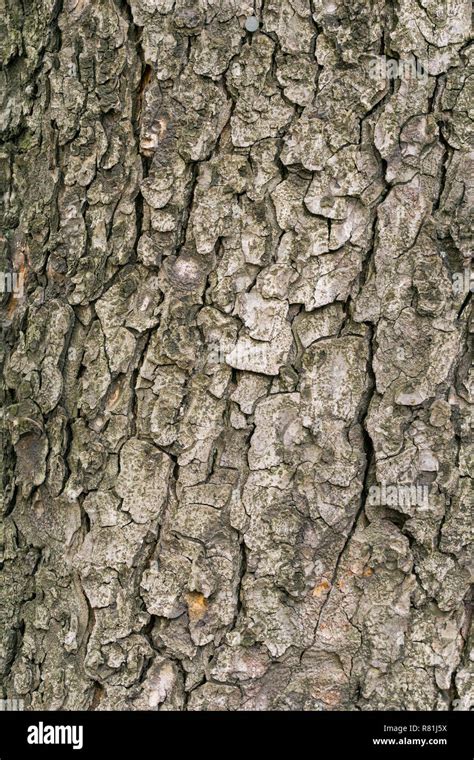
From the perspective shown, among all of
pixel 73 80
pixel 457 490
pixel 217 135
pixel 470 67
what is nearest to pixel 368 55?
pixel 470 67

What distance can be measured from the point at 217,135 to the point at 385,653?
1.12 meters

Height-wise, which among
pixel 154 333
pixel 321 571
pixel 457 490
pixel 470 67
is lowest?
pixel 321 571

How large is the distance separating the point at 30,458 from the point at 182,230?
625mm

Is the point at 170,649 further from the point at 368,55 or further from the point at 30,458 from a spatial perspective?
the point at 368,55

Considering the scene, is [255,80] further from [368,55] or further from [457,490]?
[457,490]

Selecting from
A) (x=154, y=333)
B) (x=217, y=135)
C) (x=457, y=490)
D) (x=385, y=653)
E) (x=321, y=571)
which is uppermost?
(x=217, y=135)

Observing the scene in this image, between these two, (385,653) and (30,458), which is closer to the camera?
(385,653)

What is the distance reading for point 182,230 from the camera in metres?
1.75

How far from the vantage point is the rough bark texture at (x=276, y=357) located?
1705 millimetres

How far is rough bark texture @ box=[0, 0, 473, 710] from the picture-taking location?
1.71 meters

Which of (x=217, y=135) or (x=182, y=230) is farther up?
(x=217, y=135)

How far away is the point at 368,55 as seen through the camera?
169cm

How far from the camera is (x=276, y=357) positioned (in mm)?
1721

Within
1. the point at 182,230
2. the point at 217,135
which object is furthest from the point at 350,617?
the point at 217,135
